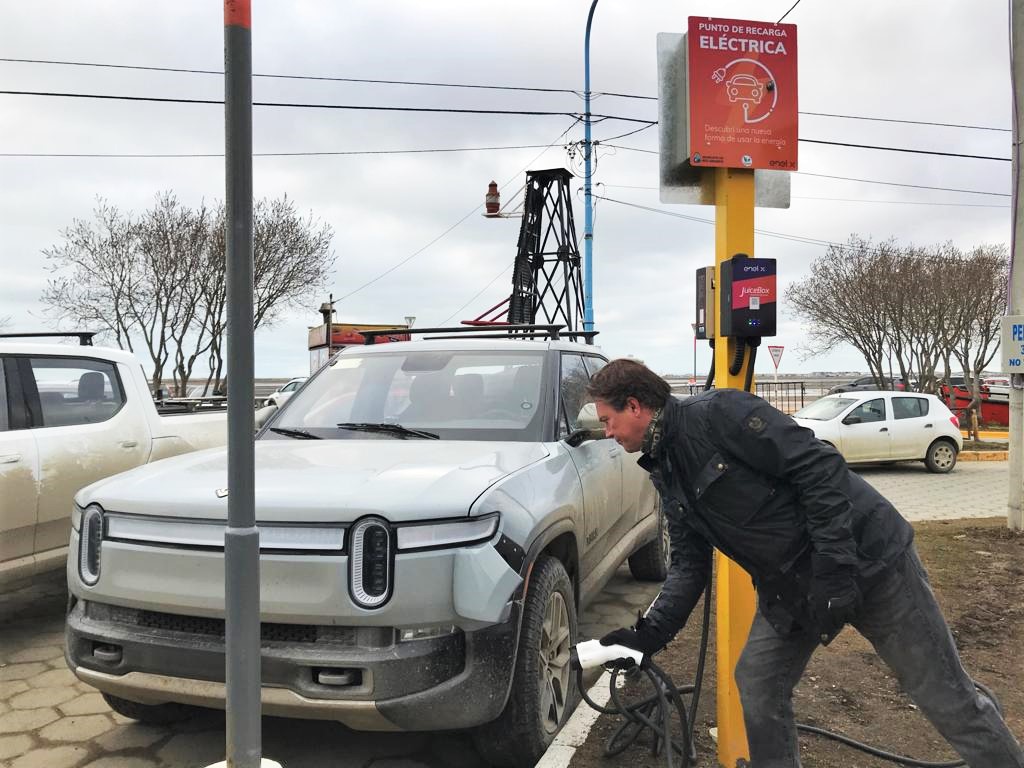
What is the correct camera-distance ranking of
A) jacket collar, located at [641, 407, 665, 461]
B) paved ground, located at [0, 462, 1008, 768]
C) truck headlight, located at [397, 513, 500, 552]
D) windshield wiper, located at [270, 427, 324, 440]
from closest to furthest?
jacket collar, located at [641, 407, 665, 461] → truck headlight, located at [397, 513, 500, 552] → paved ground, located at [0, 462, 1008, 768] → windshield wiper, located at [270, 427, 324, 440]

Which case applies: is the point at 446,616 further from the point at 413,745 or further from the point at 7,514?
the point at 7,514

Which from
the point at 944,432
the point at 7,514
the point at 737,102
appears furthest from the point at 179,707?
the point at 944,432

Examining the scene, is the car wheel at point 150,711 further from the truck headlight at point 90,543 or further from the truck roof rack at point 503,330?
the truck roof rack at point 503,330

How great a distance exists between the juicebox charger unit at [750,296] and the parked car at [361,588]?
85cm

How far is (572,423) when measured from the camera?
4.16 meters

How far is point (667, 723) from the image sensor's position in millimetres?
2791

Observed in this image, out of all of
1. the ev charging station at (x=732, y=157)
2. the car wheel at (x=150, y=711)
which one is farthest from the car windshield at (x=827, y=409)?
the car wheel at (x=150, y=711)

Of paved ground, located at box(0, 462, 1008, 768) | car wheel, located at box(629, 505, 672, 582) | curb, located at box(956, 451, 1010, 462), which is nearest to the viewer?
paved ground, located at box(0, 462, 1008, 768)

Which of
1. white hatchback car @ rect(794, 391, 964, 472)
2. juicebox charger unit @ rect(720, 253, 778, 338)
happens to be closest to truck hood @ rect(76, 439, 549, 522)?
juicebox charger unit @ rect(720, 253, 778, 338)

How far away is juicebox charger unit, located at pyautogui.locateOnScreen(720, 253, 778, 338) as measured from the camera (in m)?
3.01

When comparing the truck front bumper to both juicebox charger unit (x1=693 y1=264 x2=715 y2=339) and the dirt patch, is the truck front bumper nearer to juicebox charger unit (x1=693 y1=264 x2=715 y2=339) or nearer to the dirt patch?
the dirt patch

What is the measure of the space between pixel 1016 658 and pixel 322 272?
2172 centimetres

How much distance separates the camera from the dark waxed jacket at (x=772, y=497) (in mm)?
2193

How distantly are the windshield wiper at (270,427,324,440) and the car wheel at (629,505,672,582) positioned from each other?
2.84 m
